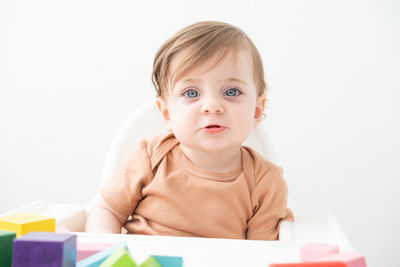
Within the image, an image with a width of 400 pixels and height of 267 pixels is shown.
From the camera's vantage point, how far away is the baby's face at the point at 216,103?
78 cm

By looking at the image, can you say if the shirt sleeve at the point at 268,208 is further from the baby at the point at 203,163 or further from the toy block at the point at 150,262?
the toy block at the point at 150,262

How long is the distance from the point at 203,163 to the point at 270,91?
814mm

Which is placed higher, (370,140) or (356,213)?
(370,140)

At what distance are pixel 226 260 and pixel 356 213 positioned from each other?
1.27m

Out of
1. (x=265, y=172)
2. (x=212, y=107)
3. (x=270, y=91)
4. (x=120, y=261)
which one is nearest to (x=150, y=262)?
(x=120, y=261)

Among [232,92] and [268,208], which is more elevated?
[232,92]

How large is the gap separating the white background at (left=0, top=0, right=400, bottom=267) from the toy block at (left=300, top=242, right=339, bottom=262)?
1142 millimetres

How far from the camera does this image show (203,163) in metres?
0.89

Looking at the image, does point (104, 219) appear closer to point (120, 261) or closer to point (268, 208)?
point (268, 208)

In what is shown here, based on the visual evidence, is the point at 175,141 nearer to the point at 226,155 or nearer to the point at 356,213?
the point at 226,155

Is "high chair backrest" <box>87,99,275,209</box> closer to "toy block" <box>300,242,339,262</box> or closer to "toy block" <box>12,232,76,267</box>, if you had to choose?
"toy block" <box>300,242,339,262</box>

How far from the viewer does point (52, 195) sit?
6.22 ft

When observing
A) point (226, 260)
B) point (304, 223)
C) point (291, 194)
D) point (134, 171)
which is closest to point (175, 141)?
point (134, 171)

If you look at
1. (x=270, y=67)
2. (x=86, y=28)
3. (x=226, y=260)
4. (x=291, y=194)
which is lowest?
(x=226, y=260)
